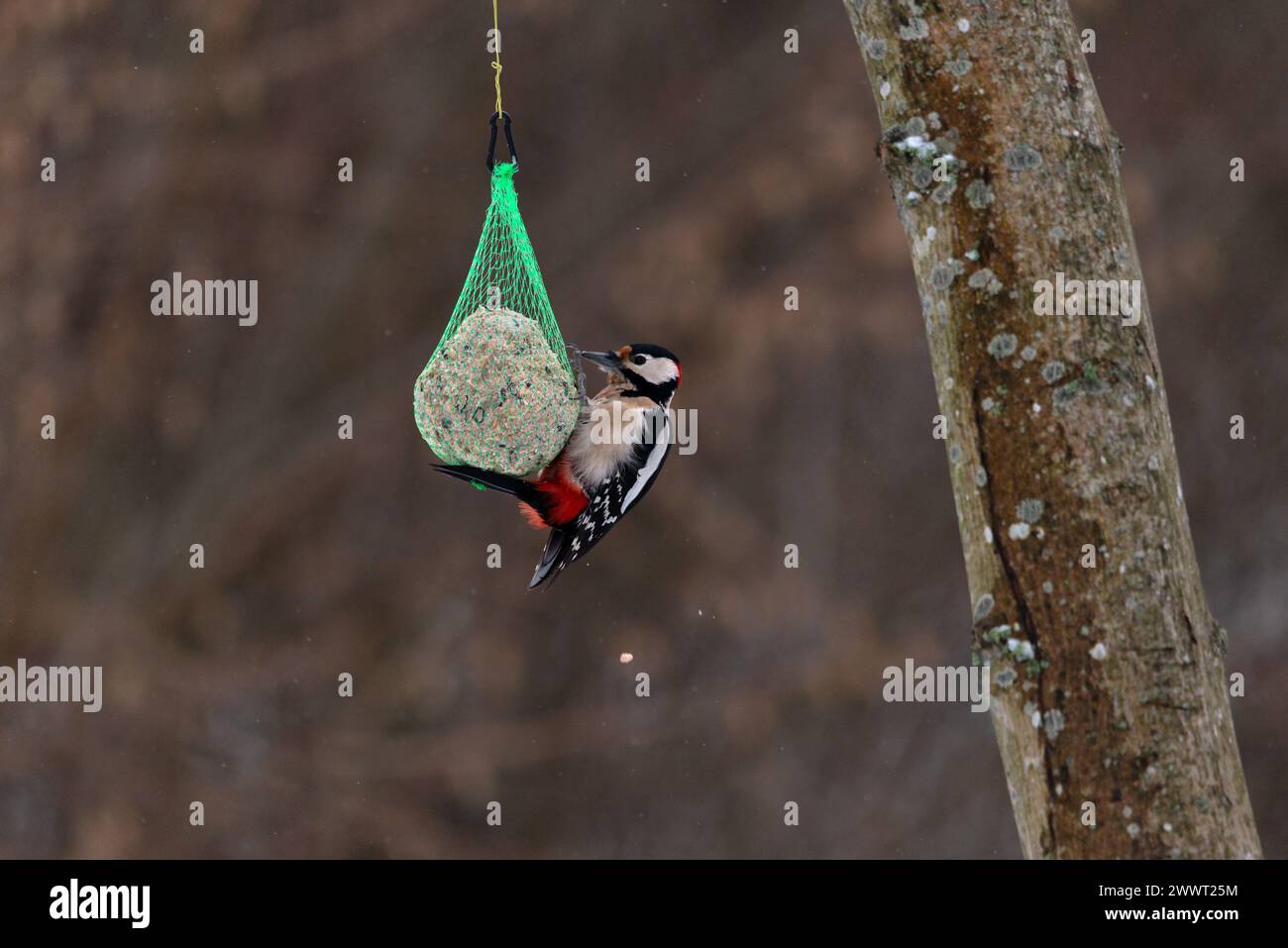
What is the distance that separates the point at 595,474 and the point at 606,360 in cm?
36

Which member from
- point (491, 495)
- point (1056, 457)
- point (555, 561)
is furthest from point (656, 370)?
point (491, 495)

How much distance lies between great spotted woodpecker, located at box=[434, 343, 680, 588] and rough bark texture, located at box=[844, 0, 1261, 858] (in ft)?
4.72

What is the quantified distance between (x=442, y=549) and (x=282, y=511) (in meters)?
0.77

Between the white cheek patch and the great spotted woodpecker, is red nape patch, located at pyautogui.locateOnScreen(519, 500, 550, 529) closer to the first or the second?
the great spotted woodpecker

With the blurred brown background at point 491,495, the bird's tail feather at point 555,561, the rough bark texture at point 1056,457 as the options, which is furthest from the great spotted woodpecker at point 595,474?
the blurred brown background at point 491,495

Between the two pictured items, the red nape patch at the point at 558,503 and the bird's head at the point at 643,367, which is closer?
the red nape patch at the point at 558,503

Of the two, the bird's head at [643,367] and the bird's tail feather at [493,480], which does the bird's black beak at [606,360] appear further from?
the bird's tail feather at [493,480]

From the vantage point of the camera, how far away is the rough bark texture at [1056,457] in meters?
1.81

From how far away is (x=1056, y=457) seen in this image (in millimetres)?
1853

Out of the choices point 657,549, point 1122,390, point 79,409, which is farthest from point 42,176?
point 1122,390

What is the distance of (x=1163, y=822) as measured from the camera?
1.79 meters

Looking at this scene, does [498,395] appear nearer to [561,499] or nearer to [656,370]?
[561,499]

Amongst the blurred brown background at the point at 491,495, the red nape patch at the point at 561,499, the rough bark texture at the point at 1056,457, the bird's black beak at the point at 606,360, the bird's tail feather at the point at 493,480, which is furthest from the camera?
the blurred brown background at the point at 491,495

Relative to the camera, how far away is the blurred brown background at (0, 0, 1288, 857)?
682 centimetres
